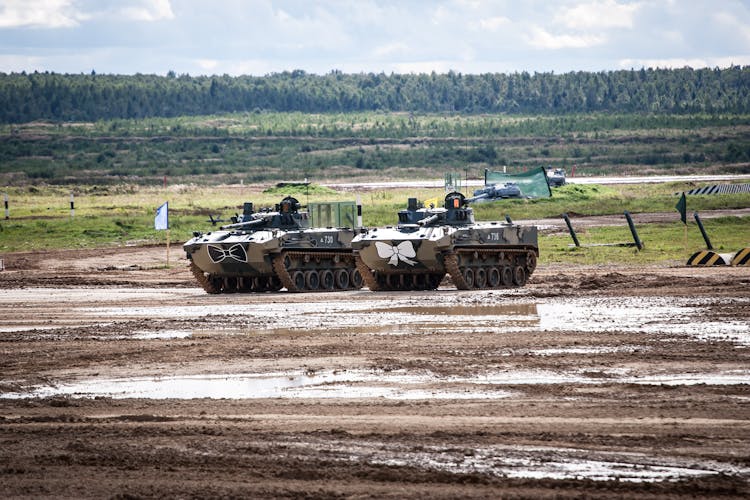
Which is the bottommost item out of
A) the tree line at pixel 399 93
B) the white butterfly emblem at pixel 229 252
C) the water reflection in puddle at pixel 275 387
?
the water reflection in puddle at pixel 275 387

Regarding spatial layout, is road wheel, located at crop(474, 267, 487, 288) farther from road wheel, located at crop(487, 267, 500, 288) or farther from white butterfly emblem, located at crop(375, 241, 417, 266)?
white butterfly emblem, located at crop(375, 241, 417, 266)

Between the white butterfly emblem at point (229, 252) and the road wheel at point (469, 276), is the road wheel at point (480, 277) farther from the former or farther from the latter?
the white butterfly emblem at point (229, 252)

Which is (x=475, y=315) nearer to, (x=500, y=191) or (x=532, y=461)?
(x=532, y=461)

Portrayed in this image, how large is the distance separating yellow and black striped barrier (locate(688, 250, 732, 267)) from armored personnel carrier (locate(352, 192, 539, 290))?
3799 mm

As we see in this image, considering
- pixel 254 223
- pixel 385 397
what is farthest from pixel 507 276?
pixel 385 397

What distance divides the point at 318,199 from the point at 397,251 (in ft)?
110

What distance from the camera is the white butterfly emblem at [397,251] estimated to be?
93.3ft

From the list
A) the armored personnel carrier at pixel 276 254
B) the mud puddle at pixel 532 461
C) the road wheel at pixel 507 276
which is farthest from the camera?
the road wheel at pixel 507 276

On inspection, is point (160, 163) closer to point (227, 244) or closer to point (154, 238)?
point (154, 238)

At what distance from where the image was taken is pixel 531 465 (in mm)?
10328

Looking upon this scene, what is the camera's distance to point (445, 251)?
28.4 m

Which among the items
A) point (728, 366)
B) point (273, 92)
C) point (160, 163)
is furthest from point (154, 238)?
point (273, 92)

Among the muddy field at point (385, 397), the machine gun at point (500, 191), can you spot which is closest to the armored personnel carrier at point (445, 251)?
the muddy field at point (385, 397)

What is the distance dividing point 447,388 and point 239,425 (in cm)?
292
